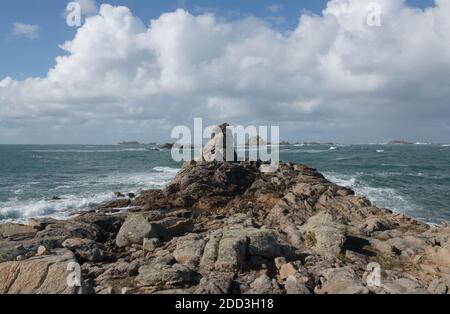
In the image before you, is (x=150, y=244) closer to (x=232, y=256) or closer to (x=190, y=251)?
(x=190, y=251)

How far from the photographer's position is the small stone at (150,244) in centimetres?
1609

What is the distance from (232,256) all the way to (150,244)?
16.2ft

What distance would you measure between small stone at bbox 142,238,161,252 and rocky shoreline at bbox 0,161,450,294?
0.05 metres

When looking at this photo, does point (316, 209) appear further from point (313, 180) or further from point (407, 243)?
point (313, 180)

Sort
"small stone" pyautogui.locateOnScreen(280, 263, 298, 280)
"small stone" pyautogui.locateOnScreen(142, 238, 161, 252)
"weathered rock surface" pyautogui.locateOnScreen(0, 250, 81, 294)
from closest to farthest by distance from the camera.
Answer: "weathered rock surface" pyautogui.locateOnScreen(0, 250, 81, 294), "small stone" pyautogui.locateOnScreen(280, 263, 298, 280), "small stone" pyautogui.locateOnScreen(142, 238, 161, 252)

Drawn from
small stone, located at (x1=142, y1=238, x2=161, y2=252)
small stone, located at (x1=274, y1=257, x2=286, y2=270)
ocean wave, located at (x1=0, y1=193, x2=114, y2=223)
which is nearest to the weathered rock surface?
small stone, located at (x1=142, y1=238, x2=161, y2=252)

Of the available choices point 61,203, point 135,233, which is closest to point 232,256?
point 135,233

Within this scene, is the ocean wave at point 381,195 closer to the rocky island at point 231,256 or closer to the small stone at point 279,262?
the rocky island at point 231,256

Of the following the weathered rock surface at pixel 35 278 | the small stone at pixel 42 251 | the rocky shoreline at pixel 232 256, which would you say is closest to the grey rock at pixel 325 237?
the rocky shoreline at pixel 232 256

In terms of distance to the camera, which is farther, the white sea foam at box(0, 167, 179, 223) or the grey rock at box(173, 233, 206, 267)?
the white sea foam at box(0, 167, 179, 223)

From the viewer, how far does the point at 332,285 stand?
11562 millimetres

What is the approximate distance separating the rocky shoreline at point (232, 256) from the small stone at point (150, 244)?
0.05m

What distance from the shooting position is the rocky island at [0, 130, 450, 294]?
37.0 feet

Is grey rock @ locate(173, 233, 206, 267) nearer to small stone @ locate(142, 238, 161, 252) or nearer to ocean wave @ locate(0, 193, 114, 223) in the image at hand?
small stone @ locate(142, 238, 161, 252)
